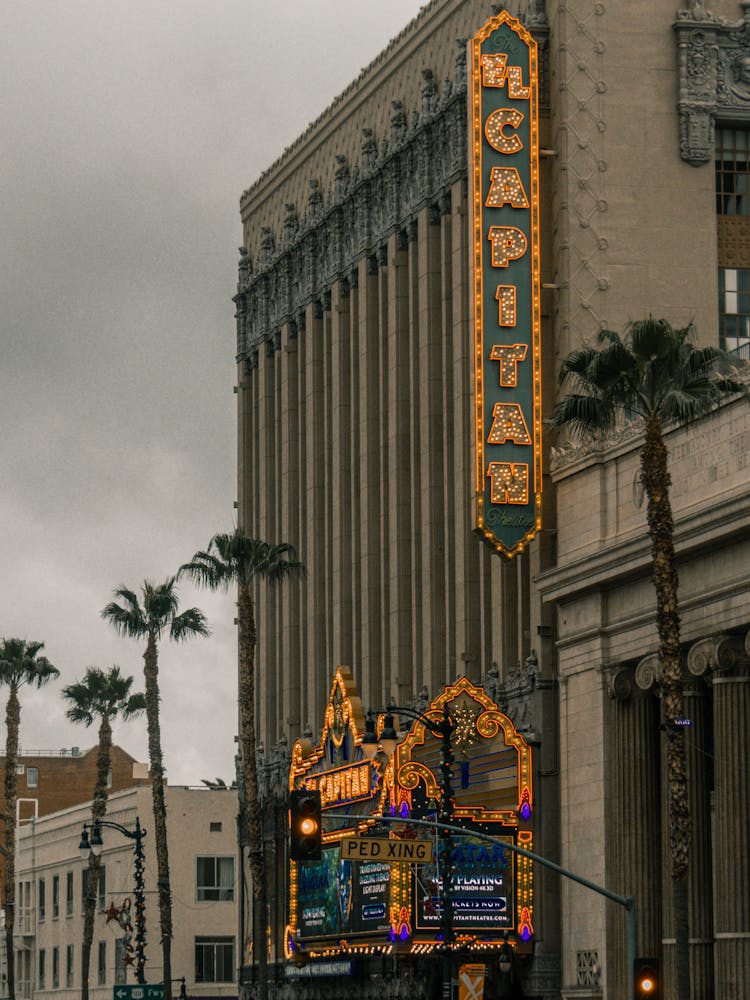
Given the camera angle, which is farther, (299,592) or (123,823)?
(123,823)

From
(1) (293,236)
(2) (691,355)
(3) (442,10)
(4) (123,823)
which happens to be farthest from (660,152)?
(4) (123,823)

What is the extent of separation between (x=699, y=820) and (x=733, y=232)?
18375 millimetres

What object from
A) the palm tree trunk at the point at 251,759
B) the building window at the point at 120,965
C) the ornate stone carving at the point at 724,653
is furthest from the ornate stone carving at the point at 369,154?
the building window at the point at 120,965

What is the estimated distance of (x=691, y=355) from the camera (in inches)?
1903

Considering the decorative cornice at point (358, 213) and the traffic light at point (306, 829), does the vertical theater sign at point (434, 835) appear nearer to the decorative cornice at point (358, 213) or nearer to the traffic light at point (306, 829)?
the decorative cornice at point (358, 213)

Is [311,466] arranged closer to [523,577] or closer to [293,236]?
[293,236]

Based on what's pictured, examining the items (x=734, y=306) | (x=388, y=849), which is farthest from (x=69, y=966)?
(x=388, y=849)

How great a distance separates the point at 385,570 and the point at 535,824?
45.8ft

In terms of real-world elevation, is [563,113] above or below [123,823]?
above

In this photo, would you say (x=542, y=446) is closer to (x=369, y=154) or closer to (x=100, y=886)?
(x=369, y=154)

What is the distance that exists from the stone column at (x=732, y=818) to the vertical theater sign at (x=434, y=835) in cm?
939

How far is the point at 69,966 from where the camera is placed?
114m

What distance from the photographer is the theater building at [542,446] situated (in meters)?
53.8

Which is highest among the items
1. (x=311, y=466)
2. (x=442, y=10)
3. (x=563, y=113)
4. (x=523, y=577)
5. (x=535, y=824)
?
(x=442, y=10)
